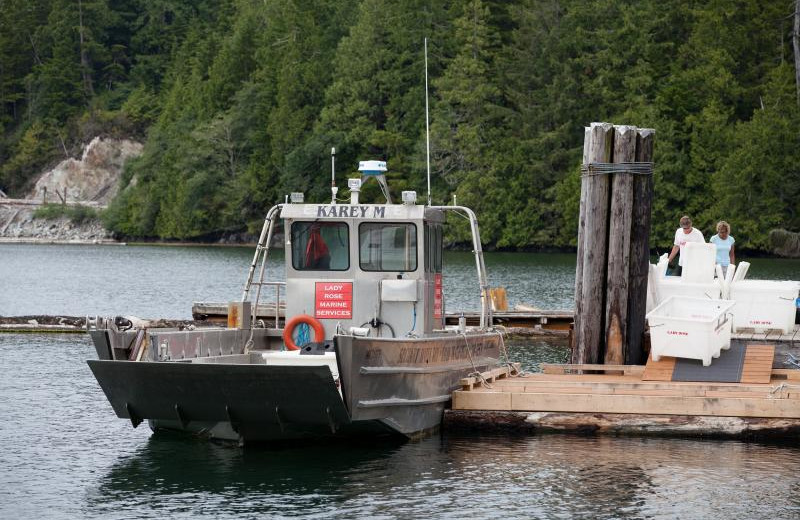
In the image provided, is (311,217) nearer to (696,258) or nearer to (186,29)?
(696,258)

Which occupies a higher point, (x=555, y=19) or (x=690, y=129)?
(x=555, y=19)

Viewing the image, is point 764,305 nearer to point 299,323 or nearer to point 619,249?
point 619,249

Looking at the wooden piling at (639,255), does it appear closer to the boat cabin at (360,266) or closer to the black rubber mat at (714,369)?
the black rubber mat at (714,369)

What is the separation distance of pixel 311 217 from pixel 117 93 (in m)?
129

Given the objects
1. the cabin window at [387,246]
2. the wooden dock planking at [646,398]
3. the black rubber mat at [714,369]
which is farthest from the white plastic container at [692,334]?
the cabin window at [387,246]

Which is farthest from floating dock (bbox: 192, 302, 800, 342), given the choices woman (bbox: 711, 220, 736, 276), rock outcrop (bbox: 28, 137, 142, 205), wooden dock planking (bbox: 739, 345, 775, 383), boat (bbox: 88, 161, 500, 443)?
rock outcrop (bbox: 28, 137, 142, 205)

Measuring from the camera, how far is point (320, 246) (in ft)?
63.1

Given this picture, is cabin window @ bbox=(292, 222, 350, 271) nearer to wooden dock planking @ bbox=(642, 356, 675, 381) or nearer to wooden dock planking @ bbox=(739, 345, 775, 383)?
wooden dock planking @ bbox=(642, 356, 675, 381)

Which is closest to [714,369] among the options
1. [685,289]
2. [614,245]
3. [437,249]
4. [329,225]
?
[685,289]

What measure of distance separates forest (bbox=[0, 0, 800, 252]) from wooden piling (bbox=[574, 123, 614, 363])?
60719 mm

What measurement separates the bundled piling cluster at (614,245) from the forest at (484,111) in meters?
60.6

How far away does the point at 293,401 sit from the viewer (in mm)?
16750

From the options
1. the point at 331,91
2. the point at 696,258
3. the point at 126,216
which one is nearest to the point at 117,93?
the point at 126,216

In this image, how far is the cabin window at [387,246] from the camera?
19078 mm
